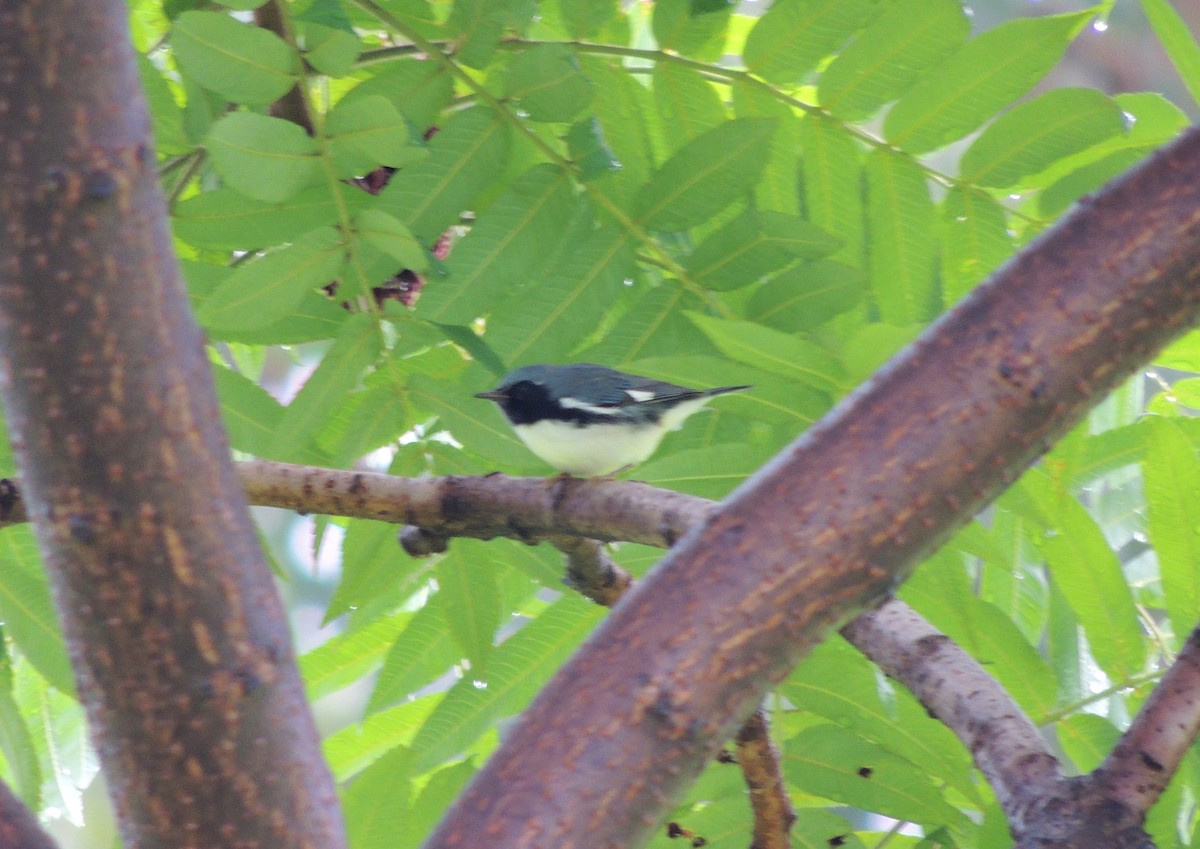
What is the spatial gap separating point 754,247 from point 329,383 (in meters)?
0.98

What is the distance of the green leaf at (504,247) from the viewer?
8.70 feet

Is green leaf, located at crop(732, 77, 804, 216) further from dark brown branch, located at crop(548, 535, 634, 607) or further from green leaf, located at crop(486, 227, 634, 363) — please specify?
dark brown branch, located at crop(548, 535, 634, 607)

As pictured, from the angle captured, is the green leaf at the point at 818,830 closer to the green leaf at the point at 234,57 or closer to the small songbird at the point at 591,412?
the small songbird at the point at 591,412

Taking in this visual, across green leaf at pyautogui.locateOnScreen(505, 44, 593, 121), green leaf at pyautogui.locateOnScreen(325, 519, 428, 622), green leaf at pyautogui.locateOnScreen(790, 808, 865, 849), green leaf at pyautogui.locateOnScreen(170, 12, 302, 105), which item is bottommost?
green leaf at pyautogui.locateOnScreen(790, 808, 865, 849)

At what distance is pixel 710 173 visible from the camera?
2.71 metres

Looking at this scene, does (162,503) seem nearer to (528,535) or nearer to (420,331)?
(528,535)

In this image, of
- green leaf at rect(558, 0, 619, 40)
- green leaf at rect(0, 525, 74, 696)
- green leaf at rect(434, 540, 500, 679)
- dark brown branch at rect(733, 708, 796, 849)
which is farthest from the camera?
green leaf at rect(558, 0, 619, 40)

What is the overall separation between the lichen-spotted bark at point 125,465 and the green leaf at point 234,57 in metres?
1.04

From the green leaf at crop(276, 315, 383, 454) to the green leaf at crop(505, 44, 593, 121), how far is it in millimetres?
619

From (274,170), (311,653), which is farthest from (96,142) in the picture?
(311,653)

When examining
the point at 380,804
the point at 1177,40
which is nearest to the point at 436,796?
the point at 380,804

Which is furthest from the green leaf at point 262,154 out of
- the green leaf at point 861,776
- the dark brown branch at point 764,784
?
the green leaf at point 861,776

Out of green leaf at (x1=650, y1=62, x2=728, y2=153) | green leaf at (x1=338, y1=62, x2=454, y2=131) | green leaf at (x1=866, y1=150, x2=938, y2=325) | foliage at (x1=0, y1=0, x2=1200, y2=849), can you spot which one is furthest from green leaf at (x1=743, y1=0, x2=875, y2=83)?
green leaf at (x1=338, y1=62, x2=454, y2=131)

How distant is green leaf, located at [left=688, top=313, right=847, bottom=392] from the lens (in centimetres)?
206
